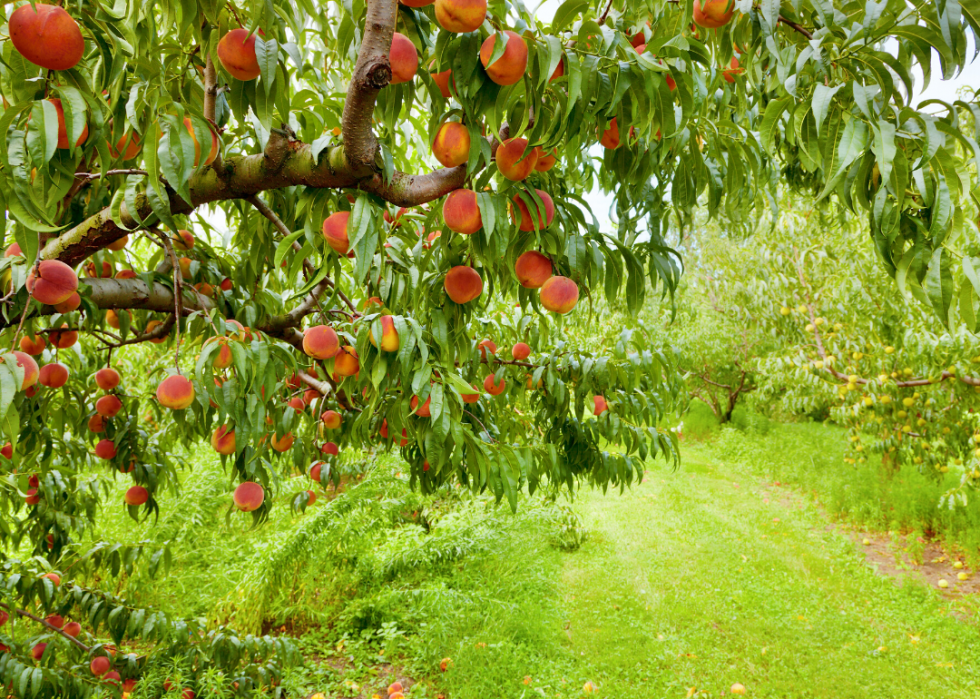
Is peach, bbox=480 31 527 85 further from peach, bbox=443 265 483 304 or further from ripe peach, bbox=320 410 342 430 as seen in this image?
ripe peach, bbox=320 410 342 430

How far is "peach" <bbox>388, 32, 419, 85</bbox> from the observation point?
3.41ft

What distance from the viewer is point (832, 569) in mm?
5148

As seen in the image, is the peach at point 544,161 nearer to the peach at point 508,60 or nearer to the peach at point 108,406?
the peach at point 508,60

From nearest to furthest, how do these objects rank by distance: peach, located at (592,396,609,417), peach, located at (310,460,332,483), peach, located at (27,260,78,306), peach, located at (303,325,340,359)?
1. peach, located at (27,260,78,306)
2. peach, located at (303,325,340,359)
3. peach, located at (592,396,609,417)
4. peach, located at (310,460,332,483)

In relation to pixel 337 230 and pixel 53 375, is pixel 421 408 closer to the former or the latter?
pixel 337 230

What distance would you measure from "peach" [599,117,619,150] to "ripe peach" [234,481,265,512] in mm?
1628

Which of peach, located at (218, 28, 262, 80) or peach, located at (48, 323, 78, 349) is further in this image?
peach, located at (48, 323, 78, 349)

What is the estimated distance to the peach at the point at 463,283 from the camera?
4.39ft

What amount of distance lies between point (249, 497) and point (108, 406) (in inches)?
26.7

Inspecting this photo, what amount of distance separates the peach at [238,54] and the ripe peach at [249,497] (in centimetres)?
146

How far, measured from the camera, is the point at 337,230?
3.90 ft

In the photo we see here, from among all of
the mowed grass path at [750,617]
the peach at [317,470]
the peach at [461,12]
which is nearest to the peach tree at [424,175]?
the peach at [461,12]

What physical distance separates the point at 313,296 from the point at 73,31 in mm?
1256

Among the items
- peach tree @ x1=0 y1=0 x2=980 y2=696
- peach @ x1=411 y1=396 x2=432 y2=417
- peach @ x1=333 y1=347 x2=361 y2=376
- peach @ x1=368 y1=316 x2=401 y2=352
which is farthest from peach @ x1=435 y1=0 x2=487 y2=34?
peach @ x1=333 y1=347 x2=361 y2=376
